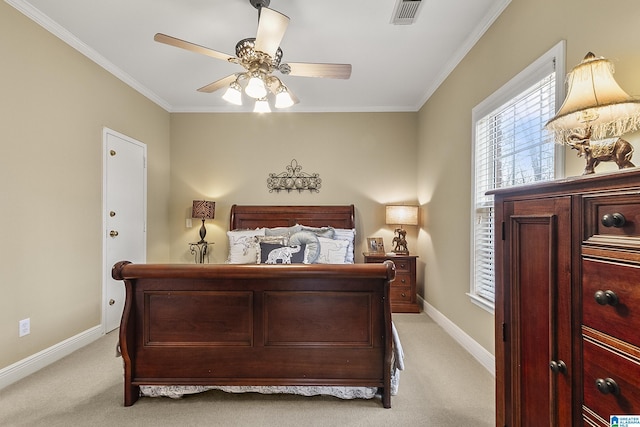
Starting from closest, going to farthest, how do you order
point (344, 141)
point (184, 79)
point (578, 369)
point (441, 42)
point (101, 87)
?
point (578, 369) → point (441, 42) → point (101, 87) → point (184, 79) → point (344, 141)

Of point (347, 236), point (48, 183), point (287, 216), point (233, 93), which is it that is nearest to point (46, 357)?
point (48, 183)

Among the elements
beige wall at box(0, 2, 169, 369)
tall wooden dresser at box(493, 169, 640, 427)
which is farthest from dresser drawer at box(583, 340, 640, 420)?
beige wall at box(0, 2, 169, 369)

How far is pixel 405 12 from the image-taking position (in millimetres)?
2316

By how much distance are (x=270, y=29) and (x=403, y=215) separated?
9.50 ft

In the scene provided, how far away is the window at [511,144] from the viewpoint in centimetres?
181

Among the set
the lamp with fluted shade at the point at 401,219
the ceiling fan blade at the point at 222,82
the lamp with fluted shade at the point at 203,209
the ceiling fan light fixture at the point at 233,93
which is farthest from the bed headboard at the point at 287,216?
the ceiling fan light fixture at the point at 233,93

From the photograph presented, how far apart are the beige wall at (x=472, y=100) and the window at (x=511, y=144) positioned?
0.09 m

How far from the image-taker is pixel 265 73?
2307 millimetres

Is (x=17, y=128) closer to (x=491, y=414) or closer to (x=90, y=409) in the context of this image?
(x=90, y=409)

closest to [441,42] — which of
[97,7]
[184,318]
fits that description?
[97,7]

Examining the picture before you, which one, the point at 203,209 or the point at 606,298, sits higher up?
the point at 203,209

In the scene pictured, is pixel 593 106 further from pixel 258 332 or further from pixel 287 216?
pixel 287 216

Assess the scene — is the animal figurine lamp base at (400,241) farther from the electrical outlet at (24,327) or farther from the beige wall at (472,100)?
the electrical outlet at (24,327)

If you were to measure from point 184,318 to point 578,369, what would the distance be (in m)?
2.02
